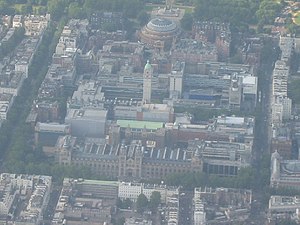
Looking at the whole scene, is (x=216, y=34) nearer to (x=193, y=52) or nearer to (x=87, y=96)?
(x=193, y=52)

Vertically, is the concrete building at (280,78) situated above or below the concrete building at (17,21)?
below

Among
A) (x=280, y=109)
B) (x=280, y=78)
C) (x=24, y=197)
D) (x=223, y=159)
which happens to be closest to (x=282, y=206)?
(x=223, y=159)

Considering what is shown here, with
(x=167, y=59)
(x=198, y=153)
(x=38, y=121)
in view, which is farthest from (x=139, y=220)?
(x=167, y=59)

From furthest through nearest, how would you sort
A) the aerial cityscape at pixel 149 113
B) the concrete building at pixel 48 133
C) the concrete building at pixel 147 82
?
the concrete building at pixel 147 82
the concrete building at pixel 48 133
the aerial cityscape at pixel 149 113

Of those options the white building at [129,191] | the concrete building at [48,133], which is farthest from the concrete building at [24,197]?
the concrete building at [48,133]

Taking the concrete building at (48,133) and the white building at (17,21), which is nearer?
the concrete building at (48,133)

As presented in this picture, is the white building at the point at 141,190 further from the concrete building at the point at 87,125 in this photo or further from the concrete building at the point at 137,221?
the concrete building at the point at 87,125

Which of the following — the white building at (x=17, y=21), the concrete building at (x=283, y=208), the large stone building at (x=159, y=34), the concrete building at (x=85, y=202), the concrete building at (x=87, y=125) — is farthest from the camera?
the white building at (x=17, y=21)
